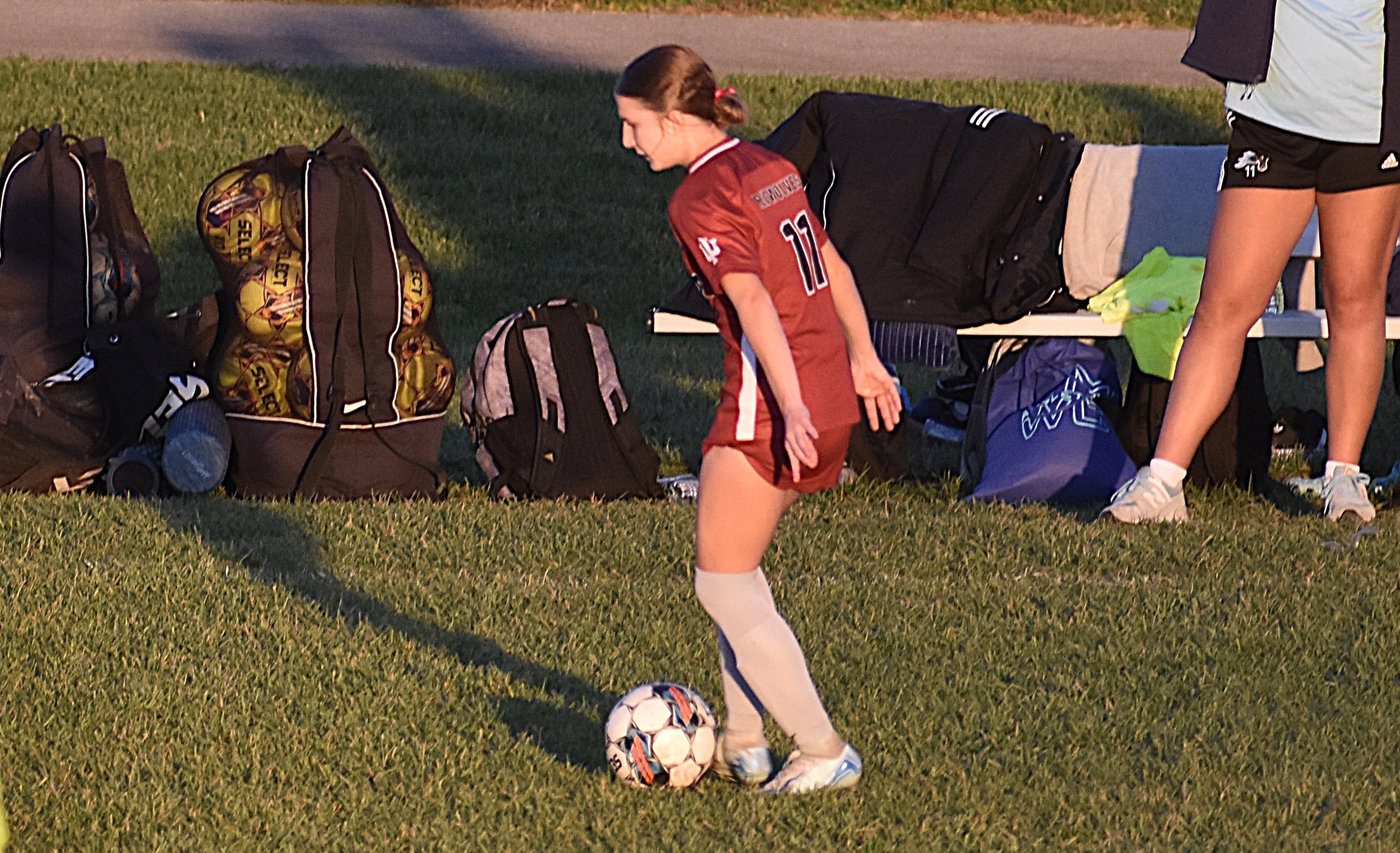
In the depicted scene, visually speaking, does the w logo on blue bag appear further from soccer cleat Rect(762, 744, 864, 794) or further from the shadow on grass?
soccer cleat Rect(762, 744, 864, 794)

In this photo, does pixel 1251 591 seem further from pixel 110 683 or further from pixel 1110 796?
pixel 110 683

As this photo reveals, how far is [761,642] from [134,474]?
3263 millimetres

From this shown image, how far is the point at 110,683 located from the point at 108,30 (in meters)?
9.50

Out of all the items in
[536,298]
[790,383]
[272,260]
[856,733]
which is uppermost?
[790,383]

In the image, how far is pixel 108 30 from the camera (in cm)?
1293

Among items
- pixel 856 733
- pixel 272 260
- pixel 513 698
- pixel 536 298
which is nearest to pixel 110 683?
pixel 513 698

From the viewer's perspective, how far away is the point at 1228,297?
18.7 feet

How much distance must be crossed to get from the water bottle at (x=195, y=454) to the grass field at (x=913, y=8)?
9.28m

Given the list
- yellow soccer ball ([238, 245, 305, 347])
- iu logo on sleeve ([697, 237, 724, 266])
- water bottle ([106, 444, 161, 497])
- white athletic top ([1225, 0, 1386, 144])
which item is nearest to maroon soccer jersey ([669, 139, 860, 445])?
iu logo on sleeve ([697, 237, 724, 266])

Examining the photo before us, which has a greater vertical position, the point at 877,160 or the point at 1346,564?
the point at 877,160

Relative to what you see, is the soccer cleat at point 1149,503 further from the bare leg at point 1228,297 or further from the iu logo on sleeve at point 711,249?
the iu logo on sleeve at point 711,249

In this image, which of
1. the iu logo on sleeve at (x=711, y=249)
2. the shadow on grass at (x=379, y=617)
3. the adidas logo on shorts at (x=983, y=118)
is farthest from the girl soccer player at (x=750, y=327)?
the adidas logo on shorts at (x=983, y=118)

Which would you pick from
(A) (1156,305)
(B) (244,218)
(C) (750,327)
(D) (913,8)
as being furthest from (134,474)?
(D) (913,8)

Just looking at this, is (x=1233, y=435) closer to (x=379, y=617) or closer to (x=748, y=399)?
(x=379, y=617)
